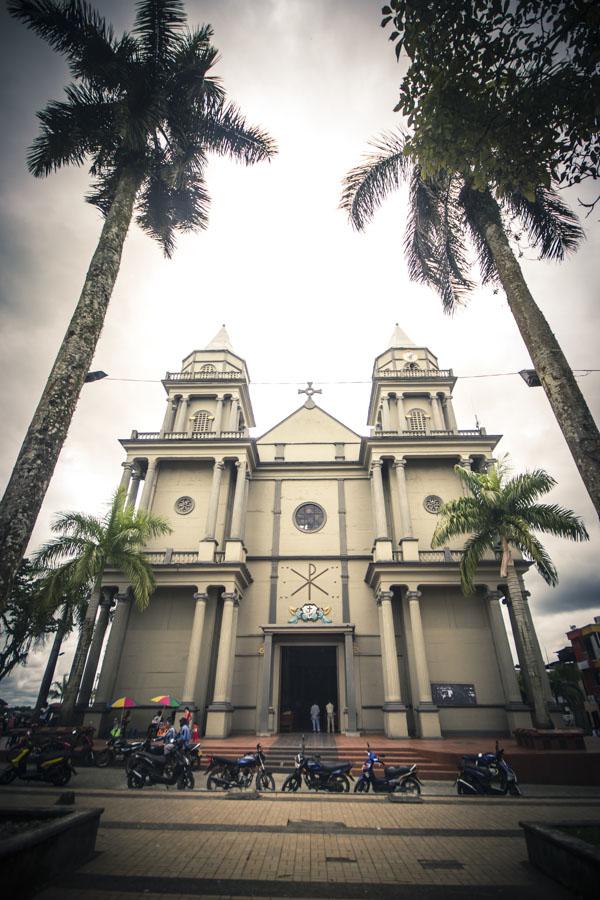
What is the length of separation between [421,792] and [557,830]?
6345mm

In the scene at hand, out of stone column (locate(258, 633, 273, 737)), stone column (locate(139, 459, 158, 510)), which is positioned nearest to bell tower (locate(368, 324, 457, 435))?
stone column (locate(139, 459, 158, 510))

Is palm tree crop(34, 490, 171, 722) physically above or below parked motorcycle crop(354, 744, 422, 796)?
above

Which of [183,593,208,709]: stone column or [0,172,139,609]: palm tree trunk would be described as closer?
[0,172,139,609]: palm tree trunk

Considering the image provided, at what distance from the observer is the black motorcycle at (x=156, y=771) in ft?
34.9

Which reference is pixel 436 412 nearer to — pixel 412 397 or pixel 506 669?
pixel 412 397

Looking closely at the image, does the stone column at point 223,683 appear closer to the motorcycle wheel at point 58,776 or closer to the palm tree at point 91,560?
the palm tree at point 91,560

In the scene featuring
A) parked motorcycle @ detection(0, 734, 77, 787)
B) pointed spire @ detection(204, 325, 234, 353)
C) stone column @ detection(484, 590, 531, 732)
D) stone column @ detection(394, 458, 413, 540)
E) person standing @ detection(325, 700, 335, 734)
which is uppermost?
pointed spire @ detection(204, 325, 234, 353)

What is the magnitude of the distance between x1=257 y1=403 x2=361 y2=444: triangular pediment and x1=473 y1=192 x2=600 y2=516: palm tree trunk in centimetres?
1706

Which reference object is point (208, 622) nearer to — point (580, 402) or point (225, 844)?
point (225, 844)

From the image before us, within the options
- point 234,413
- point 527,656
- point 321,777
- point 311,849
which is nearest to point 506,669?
point 527,656

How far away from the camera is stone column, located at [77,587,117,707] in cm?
1784

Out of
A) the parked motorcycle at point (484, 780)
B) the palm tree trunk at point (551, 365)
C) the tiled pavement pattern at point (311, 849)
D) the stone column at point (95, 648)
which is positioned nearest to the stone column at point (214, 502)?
the stone column at point (95, 648)

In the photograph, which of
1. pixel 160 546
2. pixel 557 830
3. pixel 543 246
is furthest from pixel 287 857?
pixel 160 546

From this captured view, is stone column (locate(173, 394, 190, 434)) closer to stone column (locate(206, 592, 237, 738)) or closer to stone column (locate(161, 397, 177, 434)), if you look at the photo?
stone column (locate(161, 397, 177, 434))
